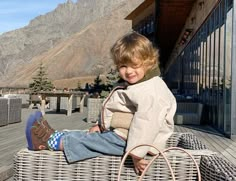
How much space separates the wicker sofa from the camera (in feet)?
6.27

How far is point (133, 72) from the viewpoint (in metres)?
2.01

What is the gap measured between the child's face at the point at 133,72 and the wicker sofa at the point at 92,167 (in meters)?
0.33

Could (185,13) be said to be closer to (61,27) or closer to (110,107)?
(110,107)

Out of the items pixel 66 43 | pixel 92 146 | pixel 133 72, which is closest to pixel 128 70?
pixel 133 72

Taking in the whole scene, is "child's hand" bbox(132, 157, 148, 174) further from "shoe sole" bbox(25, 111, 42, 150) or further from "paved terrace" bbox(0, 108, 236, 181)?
"paved terrace" bbox(0, 108, 236, 181)

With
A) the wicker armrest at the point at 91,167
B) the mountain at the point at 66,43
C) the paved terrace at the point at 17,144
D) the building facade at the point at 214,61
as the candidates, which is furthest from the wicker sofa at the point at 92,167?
the mountain at the point at 66,43

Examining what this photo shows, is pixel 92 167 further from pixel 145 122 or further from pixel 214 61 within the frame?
pixel 214 61

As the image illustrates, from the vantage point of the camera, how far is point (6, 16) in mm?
77625

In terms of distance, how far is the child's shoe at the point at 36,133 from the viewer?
Answer: 201 centimetres

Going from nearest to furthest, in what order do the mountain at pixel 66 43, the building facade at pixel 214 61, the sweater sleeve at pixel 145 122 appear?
1. the sweater sleeve at pixel 145 122
2. the building facade at pixel 214 61
3. the mountain at pixel 66 43

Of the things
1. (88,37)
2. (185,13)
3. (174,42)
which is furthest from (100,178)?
(88,37)

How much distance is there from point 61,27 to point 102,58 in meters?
35.9

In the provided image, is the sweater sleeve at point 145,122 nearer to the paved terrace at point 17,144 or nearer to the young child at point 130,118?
the young child at point 130,118

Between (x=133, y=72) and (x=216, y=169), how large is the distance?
0.52 meters
